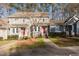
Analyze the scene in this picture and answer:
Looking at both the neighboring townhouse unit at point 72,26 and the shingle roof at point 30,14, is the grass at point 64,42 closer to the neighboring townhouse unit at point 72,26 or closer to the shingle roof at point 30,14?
the neighboring townhouse unit at point 72,26

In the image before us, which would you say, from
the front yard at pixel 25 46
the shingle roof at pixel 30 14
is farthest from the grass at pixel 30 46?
the shingle roof at pixel 30 14

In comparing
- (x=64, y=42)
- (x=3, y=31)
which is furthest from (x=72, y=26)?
(x=3, y=31)

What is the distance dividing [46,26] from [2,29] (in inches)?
20.1

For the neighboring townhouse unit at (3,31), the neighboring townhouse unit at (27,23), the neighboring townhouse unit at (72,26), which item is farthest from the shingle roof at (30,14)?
the neighboring townhouse unit at (72,26)

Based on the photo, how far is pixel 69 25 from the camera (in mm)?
5453

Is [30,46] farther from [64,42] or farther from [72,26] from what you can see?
[72,26]

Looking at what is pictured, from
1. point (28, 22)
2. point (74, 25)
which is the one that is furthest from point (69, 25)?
point (28, 22)

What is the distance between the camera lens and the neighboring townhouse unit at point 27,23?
5.45m

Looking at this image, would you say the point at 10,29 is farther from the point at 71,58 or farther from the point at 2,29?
the point at 71,58

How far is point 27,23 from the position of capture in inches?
215

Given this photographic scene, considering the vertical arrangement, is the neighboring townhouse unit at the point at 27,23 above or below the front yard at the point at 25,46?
above

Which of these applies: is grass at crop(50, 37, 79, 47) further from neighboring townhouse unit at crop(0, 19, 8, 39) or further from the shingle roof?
neighboring townhouse unit at crop(0, 19, 8, 39)

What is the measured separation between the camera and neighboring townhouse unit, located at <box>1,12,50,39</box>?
17.9 feet

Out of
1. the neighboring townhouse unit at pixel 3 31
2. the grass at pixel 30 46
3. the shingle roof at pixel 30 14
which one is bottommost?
the grass at pixel 30 46
